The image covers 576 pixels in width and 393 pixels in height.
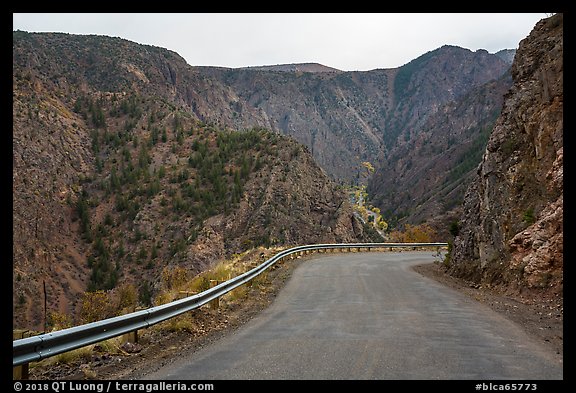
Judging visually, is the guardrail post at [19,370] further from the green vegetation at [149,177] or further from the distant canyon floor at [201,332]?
the green vegetation at [149,177]

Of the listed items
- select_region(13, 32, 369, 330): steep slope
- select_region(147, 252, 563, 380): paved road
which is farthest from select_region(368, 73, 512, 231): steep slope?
select_region(147, 252, 563, 380): paved road

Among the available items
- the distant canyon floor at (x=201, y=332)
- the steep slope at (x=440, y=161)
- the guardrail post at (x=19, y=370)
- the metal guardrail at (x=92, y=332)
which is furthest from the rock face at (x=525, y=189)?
the steep slope at (x=440, y=161)

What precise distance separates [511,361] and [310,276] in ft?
42.4

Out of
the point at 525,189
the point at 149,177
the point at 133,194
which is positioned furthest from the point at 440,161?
the point at 525,189

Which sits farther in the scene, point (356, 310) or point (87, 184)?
point (87, 184)

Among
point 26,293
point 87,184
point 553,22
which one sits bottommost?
point 26,293

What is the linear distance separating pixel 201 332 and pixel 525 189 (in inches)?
456

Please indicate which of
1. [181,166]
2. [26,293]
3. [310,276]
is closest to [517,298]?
[310,276]

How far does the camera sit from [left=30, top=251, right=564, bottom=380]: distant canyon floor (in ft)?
21.9

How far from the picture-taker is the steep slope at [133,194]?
5512 centimetres

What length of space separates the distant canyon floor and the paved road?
0.33m

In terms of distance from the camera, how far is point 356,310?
11.3 m

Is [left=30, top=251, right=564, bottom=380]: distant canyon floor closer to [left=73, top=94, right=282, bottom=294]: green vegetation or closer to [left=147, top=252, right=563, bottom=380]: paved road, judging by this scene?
[left=147, top=252, right=563, bottom=380]: paved road
